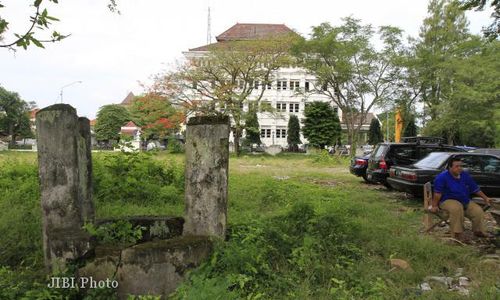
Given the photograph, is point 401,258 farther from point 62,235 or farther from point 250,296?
point 62,235

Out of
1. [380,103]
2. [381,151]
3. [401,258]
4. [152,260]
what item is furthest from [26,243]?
[380,103]

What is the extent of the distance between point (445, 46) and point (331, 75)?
10139 mm

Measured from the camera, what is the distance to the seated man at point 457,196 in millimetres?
6828

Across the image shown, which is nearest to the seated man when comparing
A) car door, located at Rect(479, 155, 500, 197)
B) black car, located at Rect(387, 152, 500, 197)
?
black car, located at Rect(387, 152, 500, 197)

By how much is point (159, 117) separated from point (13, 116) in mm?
32363

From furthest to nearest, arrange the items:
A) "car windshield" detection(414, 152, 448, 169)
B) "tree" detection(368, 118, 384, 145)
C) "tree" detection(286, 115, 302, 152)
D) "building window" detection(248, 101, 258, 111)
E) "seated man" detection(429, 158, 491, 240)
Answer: "tree" detection(368, 118, 384, 145) < "tree" detection(286, 115, 302, 152) < "building window" detection(248, 101, 258, 111) < "car windshield" detection(414, 152, 448, 169) < "seated man" detection(429, 158, 491, 240)

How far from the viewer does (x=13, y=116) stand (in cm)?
5828

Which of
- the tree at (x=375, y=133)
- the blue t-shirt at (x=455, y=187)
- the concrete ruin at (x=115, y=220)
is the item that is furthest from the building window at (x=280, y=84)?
the concrete ruin at (x=115, y=220)

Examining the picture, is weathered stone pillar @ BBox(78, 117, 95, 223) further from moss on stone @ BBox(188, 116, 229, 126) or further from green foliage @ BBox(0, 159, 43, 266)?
moss on stone @ BBox(188, 116, 229, 126)

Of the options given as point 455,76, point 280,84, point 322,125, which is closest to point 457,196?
point 455,76

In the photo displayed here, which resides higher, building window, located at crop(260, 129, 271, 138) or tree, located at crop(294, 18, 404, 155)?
tree, located at crop(294, 18, 404, 155)

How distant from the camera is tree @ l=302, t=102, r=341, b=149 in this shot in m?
46.9

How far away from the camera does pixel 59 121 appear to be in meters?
5.00

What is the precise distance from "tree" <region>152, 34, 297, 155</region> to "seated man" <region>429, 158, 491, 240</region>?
90.2 ft
